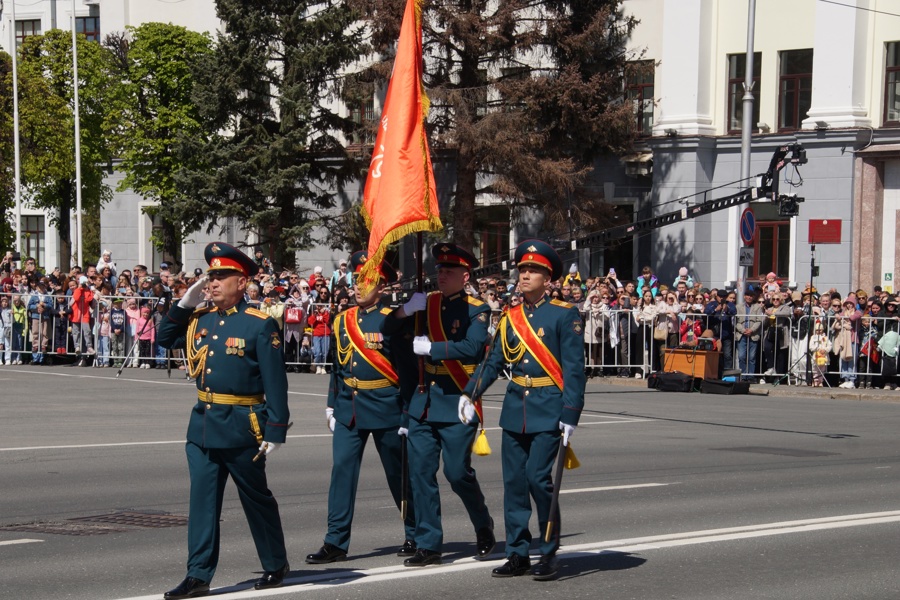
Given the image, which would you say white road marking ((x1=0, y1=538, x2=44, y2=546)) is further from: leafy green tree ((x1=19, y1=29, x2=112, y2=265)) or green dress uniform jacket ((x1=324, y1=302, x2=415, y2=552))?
leafy green tree ((x1=19, y1=29, x2=112, y2=265))

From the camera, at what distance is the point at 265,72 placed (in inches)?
1526

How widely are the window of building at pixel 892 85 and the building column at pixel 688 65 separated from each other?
4723mm

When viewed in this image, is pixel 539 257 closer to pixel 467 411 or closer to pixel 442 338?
pixel 442 338

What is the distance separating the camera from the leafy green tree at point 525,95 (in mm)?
35406

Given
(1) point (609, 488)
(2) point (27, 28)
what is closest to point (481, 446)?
(1) point (609, 488)

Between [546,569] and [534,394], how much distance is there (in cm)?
102

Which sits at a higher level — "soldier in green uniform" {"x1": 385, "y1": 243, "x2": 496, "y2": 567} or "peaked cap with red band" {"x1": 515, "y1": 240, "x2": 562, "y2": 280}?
"peaked cap with red band" {"x1": 515, "y1": 240, "x2": 562, "y2": 280}

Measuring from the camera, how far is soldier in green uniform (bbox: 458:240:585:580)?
8055 mm

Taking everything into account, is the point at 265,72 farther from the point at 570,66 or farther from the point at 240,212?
the point at 570,66

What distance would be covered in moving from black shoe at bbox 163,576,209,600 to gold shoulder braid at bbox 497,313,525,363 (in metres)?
2.31

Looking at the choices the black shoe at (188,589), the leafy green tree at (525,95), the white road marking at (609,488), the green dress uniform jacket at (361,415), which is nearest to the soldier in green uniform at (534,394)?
the green dress uniform jacket at (361,415)

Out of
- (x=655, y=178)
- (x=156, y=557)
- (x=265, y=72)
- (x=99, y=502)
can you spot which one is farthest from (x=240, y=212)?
(x=156, y=557)

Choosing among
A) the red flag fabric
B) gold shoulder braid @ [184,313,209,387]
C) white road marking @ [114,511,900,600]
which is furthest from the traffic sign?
gold shoulder braid @ [184,313,209,387]

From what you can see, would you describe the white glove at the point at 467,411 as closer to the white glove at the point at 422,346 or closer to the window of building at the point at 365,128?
the white glove at the point at 422,346
